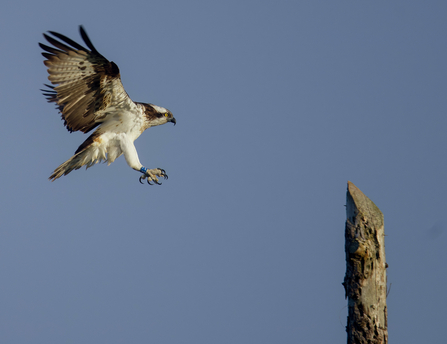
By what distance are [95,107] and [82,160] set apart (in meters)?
1.13

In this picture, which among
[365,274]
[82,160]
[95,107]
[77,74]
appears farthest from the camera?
[82,160]

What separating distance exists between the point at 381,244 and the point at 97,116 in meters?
6.19

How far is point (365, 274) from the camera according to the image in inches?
199

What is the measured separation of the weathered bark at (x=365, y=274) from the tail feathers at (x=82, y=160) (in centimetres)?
599

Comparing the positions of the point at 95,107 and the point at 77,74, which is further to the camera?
the point at 95,107

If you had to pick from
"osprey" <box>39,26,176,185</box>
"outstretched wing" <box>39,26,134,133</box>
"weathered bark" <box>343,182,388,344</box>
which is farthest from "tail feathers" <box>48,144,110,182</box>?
"weathered bark" <box>343,182,388,344</box>

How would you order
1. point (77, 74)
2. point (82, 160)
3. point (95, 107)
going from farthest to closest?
1. point (82, 160)
2. point (95, 107)
3. point (77, 74)

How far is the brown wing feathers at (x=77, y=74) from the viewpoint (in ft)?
27.9

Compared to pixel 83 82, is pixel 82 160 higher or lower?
lower

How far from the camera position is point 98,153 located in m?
9.84

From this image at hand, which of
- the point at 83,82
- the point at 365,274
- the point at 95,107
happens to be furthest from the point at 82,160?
the point at 365,274

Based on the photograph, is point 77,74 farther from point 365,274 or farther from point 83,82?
point 365,274

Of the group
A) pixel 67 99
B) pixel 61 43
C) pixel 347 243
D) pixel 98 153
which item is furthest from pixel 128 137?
pixel 347 243

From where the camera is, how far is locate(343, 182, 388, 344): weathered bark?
16.5 feet
